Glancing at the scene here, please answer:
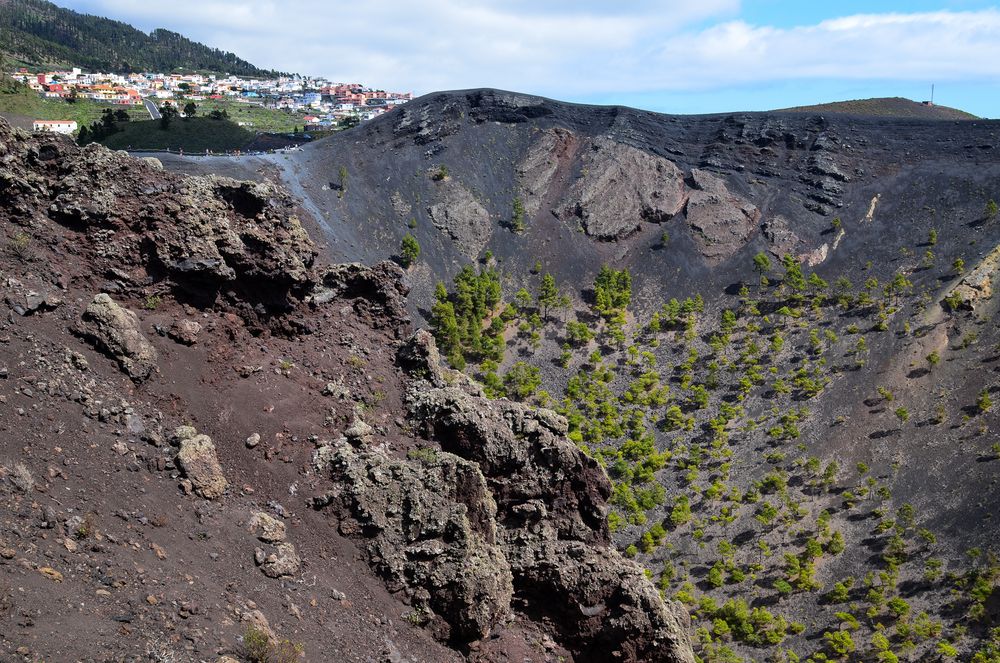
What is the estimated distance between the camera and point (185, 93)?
493ft

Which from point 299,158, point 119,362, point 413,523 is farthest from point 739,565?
point 299,158

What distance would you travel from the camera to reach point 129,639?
1438 centimetres

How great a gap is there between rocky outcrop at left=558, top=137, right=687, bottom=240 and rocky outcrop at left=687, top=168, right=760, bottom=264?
1.74 metres

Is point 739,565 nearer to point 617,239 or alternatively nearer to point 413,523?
point 413,523

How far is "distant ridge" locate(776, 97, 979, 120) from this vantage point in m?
121

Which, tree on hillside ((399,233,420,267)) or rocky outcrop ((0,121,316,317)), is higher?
rocky outcrop ((0,121,316,317))

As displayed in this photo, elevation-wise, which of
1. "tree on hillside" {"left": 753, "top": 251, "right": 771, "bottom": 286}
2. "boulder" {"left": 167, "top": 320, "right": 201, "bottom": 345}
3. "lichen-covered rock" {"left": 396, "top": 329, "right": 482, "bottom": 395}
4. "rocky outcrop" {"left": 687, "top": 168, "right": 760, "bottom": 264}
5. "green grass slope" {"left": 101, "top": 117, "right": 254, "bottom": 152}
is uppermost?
"green grass slope" {"left": 101, "top": 117, "right": 254, "bottom": 152}

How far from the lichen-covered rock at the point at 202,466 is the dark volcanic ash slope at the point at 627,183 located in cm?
4222

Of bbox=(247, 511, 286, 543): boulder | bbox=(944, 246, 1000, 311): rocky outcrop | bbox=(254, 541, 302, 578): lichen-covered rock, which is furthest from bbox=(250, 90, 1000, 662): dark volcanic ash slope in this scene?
bbox=(247, 511, 286, 543): boulder

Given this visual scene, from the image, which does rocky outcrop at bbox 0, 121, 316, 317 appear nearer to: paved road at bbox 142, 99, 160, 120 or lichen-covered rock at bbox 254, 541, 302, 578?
lichen-covered rock at bbox 254, 541, 302, 578

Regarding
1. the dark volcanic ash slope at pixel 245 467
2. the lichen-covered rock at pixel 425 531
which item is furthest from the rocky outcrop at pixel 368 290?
the lichen-covered rock at pixel 425 531

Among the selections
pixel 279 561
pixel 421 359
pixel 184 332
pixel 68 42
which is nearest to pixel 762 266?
pixel 421 359

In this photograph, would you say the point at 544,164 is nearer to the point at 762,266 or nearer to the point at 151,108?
the point at 762,266

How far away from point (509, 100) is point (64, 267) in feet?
210
